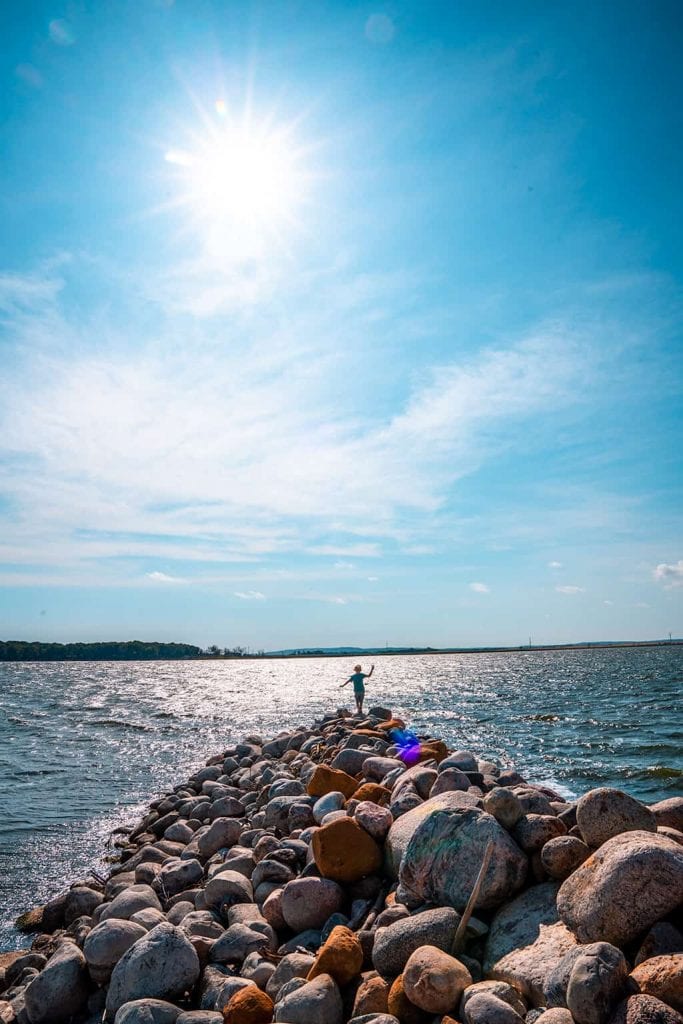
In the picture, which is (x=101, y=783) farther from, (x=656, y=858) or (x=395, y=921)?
(x=656, y=858)

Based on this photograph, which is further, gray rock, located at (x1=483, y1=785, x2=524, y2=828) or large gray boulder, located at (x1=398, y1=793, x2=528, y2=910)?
gray rock, located at (x1=483, y1=785, x2=524, y2=828)

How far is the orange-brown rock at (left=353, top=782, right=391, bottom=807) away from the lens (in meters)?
7.45

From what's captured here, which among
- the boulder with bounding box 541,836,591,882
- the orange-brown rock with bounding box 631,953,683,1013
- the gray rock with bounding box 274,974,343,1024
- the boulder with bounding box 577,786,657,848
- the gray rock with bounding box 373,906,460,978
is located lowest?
the gray rock with bounding box 274,974,343,1024

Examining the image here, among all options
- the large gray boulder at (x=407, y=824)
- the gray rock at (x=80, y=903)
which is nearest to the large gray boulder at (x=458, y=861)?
the large gray boulder at (x=407, y=824)

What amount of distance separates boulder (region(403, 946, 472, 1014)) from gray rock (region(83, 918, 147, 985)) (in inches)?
127

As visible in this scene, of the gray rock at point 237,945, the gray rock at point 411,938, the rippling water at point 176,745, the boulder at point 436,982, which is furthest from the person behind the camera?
the rippling water at point 176,745

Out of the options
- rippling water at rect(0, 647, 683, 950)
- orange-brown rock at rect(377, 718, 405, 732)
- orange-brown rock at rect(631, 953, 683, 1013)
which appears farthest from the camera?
orange-brown rock at rect(377, 718, 405, 732)

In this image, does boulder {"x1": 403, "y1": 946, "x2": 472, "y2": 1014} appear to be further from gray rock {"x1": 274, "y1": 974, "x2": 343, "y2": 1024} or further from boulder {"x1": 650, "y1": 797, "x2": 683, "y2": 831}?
boulder {"x1": 650, "y1": 797, "x2": 683, "y2": 831}

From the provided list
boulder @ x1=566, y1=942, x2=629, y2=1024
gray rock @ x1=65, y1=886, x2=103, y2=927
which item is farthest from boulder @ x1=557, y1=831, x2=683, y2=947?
gray rock @ x1=65, y1=886, x2=103, y2=927

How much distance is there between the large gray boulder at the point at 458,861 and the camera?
191 inches

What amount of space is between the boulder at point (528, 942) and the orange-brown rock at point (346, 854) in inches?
65.3

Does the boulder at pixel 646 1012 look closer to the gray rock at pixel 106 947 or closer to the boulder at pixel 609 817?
the boulder at pixel 609 817

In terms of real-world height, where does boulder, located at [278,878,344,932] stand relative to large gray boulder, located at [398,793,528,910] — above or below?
below

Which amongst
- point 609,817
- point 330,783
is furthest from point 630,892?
point 330,783
